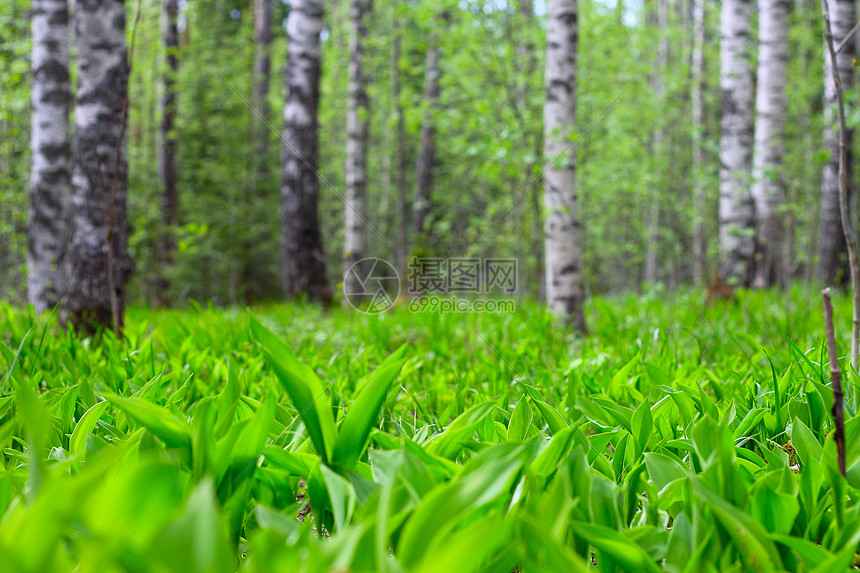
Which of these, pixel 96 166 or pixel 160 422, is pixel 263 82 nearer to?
pixel 96 166

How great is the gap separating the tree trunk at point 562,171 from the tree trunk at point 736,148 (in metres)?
3.06

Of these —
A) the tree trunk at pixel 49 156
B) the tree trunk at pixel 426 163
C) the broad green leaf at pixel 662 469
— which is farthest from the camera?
the tree trunk at pixel 426 163

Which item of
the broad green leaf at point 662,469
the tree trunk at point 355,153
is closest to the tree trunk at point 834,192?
the tree trunk at point 355,153

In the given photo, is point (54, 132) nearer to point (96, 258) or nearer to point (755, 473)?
point (96, 258)

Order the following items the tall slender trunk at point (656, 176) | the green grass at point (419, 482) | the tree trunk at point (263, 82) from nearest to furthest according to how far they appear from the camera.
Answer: the green grass at point (419, 482)
the tall slender trunk at point (656, 176)
the tree trunk at point (263, 82)

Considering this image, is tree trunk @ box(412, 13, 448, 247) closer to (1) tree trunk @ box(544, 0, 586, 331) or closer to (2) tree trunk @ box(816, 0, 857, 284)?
(2) tree trunk @ box(816, 0, 857, 284)

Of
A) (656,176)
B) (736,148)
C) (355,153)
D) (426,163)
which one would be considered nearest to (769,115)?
(736,148)

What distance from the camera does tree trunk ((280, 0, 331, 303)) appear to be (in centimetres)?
701

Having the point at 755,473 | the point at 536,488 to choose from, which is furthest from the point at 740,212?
the point at 536,488

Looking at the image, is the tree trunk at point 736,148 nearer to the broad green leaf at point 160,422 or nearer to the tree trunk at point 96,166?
the tree trunk at point 96,166

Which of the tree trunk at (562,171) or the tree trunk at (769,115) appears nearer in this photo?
the tree trunk at (562,171)

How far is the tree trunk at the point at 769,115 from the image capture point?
6723 mm

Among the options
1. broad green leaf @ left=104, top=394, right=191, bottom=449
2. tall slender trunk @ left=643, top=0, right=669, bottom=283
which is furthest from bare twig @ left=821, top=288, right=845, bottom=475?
tall slender trunk @ left=643, top=0, right=669, bottom=283

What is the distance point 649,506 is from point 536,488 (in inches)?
9.9
